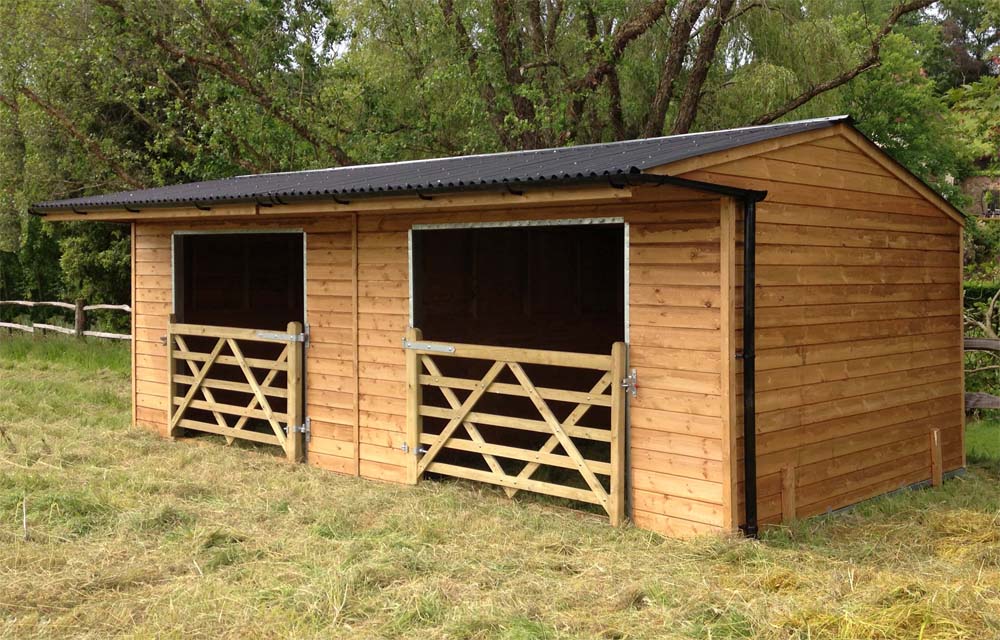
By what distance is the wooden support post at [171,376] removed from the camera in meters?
9.25

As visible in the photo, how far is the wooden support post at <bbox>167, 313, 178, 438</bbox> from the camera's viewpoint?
9250 mm

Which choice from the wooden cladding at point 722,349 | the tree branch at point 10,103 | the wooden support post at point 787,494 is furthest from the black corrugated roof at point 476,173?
the tree branch at point 10,103

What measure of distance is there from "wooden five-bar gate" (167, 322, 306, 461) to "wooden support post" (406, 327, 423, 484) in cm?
121

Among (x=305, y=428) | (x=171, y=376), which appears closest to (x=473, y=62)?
(x=171, y=376)

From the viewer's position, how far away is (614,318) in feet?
33.5

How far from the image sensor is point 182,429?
9383 millimetres

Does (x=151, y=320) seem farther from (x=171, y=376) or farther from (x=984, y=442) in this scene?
(x=984, y=442)

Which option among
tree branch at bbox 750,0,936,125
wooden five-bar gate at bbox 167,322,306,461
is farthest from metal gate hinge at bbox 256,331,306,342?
tree branch at bbox 750,0,936,125

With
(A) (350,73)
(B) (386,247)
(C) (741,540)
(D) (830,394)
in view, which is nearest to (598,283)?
(B) (386,247)

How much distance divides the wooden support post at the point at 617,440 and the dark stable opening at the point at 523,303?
159cm

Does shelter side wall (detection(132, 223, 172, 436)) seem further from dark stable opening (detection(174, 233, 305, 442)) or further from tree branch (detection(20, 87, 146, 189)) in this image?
tree branch (detection(20, 87, 146, 189))

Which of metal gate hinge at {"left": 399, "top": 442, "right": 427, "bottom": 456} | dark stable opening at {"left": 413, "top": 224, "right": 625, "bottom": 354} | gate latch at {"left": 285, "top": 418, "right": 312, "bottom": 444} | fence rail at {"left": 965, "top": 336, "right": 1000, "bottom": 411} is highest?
dark stable opening at {"left": 413, "top": 224, "right": 625, "bottom": 354}

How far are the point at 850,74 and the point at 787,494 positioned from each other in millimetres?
8542

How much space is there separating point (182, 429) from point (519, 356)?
4.08 metres
